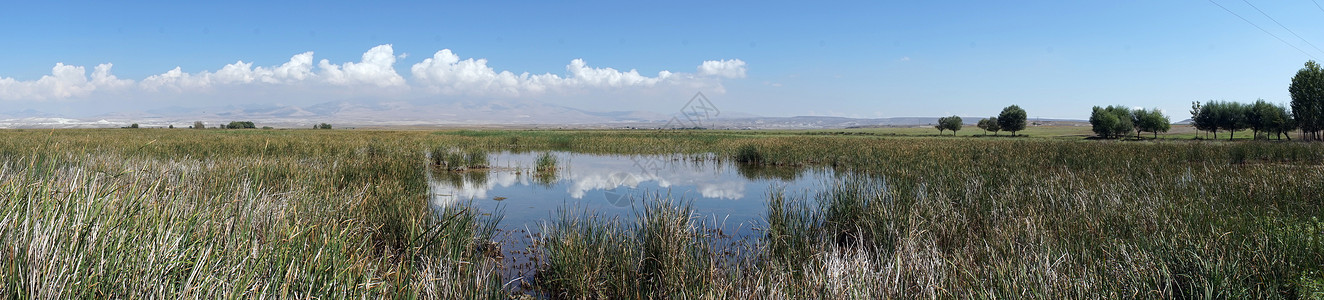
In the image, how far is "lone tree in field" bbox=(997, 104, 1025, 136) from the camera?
9156 cm

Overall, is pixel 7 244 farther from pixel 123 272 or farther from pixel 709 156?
pixel 709 156

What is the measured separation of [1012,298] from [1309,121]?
218 feet

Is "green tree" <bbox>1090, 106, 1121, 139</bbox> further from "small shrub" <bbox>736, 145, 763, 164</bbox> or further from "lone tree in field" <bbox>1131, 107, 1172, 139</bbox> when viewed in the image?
"small shrub" <bbox>736, 145, 763, 164</bbox>

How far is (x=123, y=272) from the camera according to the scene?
2682 millimetres

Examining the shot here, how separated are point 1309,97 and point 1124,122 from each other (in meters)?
28.3

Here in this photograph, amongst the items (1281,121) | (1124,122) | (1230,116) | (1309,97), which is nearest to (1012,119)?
(1124,122)

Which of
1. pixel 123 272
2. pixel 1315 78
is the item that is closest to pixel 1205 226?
pixel 123 272

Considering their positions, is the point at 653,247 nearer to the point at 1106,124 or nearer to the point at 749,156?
the point at 749,156

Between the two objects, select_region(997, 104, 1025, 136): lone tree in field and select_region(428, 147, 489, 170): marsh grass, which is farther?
select_region(997, 104, 1025, 136): lone tree in field

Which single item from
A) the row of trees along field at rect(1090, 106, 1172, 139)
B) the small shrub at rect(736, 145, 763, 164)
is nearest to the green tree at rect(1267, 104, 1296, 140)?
the row of trees along field at rect(1090, 106, 1172, 139)

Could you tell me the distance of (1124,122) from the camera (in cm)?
7456

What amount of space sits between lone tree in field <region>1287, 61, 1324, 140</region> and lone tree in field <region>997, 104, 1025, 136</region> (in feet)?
136

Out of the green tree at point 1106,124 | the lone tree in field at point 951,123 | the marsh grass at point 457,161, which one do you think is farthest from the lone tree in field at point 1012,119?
the marsh grass at point 457,161

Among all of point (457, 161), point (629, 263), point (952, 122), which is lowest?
point (629, 263)
